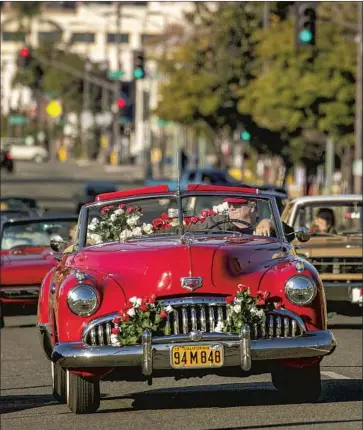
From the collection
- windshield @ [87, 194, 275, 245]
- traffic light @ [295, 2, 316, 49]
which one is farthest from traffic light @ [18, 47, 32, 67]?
windshield @ [87, 194, 275, 245]

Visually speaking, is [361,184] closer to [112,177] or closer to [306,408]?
[306,408]

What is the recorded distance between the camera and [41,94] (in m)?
152

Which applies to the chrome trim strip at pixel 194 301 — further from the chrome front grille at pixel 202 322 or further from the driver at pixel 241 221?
the driver at pixel 241 221

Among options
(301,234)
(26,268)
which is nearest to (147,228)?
(301,234)

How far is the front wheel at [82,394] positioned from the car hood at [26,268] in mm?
9236

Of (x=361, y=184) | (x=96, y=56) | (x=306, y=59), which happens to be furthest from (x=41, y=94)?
(x=361, y=184)

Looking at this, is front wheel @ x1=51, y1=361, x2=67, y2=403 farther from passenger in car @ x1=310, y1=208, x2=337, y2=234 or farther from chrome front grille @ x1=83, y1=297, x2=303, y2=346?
passenger in car @ x1=310, y1=208, x2=337, y2=234

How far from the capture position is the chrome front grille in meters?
10.6

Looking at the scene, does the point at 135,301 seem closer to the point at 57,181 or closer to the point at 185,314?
the point at 185,314

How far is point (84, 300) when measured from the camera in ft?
35.2

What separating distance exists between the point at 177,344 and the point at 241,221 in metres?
2.13

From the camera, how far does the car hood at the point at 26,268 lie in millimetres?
20547

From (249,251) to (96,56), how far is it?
462 feet

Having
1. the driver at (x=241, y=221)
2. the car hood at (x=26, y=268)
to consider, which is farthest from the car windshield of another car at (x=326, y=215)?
the driver at (x=241, y=221)
